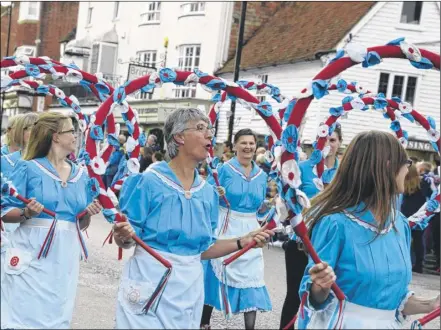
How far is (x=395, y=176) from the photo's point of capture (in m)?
4.18

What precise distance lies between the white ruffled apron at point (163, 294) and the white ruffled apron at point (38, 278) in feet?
3.06

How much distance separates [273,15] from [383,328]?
26.6 meters

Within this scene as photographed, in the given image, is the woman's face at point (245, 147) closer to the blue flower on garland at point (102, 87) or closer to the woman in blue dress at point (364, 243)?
the blue flower on garland at point (102, 87)

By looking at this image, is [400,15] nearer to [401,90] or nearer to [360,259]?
[401,90]

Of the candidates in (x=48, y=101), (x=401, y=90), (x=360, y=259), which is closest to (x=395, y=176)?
(x=360, y=259)

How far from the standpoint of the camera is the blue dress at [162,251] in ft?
15.9

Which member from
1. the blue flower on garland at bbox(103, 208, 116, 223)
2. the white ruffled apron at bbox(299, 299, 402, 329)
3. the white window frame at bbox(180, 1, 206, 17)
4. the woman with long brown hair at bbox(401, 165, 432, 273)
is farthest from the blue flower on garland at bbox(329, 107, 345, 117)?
the white window frame at bbox(180, 1, 206, 17)

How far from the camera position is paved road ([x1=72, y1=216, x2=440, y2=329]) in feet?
26.3

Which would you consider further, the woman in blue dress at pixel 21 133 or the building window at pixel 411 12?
the building window at pixel 411 12

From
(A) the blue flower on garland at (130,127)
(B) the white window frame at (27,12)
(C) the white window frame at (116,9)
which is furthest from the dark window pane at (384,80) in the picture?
(B) the white window frame at (27,12)

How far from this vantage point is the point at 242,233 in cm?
819

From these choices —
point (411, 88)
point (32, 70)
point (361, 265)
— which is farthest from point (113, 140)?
point (411, 88)

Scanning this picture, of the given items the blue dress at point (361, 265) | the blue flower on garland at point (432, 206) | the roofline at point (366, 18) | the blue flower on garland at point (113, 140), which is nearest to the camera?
the blue dress at point (361, 265)

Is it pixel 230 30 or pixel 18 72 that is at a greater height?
pixel 230 30
